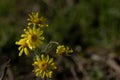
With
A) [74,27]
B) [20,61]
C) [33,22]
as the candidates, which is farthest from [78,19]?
[33,22]

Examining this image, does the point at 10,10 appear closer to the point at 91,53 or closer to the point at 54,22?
the point at 54,22

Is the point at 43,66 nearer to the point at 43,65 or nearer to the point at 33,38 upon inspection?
the point at 43,65

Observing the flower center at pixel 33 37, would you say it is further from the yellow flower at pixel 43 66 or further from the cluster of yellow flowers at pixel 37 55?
the yellow flower at pixel 43 66

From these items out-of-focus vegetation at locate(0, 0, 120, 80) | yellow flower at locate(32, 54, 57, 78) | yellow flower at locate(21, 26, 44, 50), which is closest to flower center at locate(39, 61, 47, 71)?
yellow flower at locate(32, 54, 57, 78)

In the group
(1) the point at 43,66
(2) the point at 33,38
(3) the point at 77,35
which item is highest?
(3) the point at 77,35

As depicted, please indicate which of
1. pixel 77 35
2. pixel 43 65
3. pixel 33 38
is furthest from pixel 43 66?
pixel 77 35

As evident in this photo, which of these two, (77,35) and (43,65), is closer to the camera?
(43,65)

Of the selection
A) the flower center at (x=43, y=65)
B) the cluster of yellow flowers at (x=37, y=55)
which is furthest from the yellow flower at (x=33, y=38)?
the flower center at (x=43, y=65)

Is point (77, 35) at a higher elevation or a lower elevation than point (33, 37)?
higher
